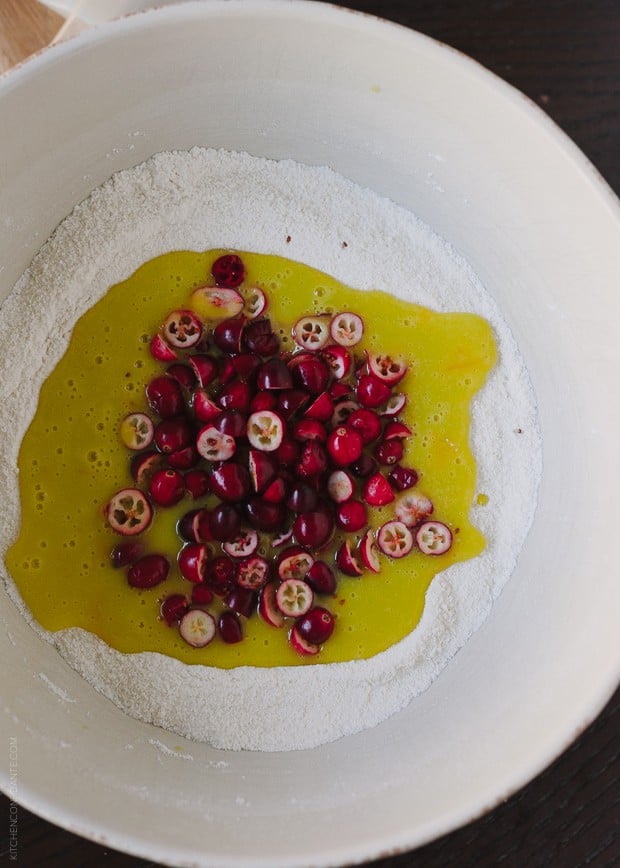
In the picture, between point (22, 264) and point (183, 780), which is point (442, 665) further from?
point (22, 264)

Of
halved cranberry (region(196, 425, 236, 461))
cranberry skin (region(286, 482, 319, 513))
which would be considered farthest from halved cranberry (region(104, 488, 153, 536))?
cranberry skin (region(286, 482, 319, 513))

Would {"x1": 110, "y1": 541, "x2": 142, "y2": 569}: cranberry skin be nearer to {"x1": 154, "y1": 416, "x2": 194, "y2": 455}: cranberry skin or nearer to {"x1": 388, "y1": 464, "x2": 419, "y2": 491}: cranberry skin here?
{"x1": 154, "y1": 416, "x2": 194, "y2": 455}: cranberry skin

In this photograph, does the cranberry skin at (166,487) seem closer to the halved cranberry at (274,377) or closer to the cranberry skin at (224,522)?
the cranberry skin at (224,522)

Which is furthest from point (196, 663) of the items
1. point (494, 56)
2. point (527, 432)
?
point (494, 56)

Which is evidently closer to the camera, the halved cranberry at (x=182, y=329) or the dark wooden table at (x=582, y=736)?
the dark wooden table at (x=582, y=736)

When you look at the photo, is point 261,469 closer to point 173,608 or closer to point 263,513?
point 263,513

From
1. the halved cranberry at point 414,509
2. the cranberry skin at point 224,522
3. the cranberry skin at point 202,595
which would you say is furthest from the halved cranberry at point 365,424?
the cranberry skin at point 202,595

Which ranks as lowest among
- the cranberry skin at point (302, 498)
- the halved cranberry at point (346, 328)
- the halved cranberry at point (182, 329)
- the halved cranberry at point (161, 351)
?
the cranberry skin at point (302, 498)

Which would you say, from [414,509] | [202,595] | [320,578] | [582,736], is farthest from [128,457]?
[582,736]
